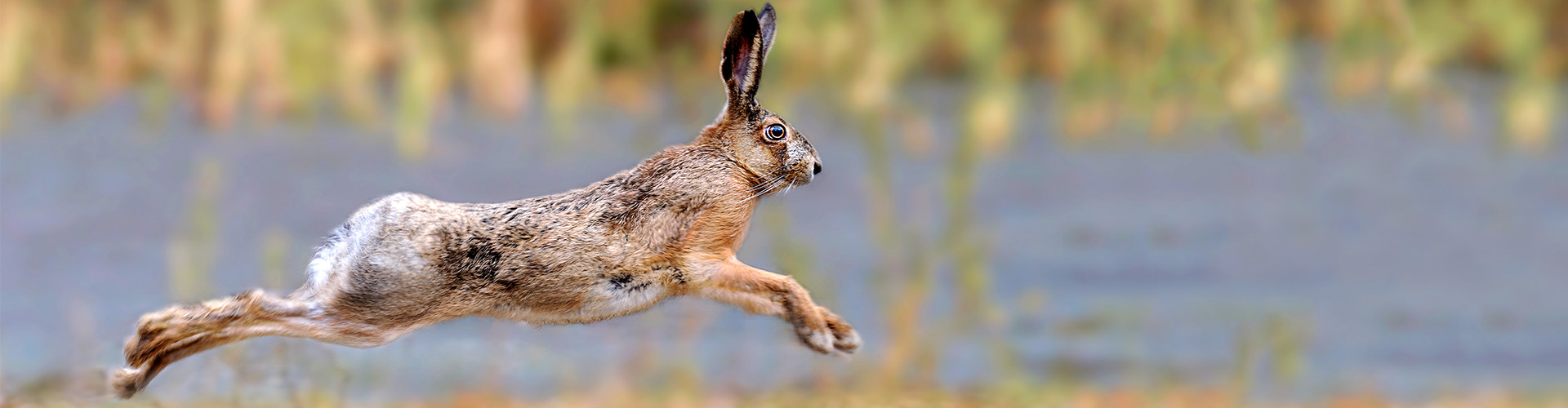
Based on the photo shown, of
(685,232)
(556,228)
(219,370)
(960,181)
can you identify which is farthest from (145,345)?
(960,181)

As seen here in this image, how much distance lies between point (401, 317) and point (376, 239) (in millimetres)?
78

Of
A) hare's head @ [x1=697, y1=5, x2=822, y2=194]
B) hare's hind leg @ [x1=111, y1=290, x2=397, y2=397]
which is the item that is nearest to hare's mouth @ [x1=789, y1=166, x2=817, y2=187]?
hare's head @ [x1=697, y1=5, x2=822, y2=194]

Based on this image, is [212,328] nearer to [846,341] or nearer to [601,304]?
[601,304]

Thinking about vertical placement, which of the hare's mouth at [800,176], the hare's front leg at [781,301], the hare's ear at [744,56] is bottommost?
the hare's front leg at [781,301]

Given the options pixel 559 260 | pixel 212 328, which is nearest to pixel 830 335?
pixel 559 260

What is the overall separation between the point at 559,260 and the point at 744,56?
0.26 metres

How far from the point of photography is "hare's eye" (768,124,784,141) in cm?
125

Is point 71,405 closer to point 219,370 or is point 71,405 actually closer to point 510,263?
point 219,370

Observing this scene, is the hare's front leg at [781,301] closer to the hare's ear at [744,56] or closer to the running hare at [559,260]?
the running hare at [559,260]

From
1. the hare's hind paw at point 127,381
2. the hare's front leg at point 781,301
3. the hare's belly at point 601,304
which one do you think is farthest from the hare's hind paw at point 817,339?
the hare's hind paw at point 127,381

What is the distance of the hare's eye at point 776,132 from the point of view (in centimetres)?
125

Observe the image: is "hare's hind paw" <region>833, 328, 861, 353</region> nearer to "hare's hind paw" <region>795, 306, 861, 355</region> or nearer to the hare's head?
"hare's hind paw" <region>795, 306, 861, 355</region>

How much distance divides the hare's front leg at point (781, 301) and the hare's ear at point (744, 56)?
0.16 m

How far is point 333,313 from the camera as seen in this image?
1186 mm
